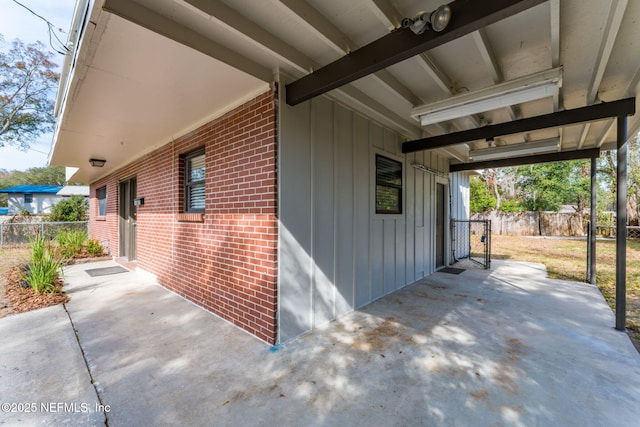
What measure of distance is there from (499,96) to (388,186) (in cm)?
210

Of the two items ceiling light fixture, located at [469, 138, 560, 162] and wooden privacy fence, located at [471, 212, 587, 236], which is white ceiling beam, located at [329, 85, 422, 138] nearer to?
ceiling light fixture, located at [469, 138, 560, 162]

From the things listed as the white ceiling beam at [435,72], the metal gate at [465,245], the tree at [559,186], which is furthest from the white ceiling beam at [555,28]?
the tree at [559,186]

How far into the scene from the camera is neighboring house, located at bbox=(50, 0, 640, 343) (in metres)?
2.02

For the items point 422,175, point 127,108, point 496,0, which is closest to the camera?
point 496,0

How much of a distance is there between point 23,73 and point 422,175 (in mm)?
17696

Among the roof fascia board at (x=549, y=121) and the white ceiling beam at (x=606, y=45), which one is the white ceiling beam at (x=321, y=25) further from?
the roof fascia board at (x=549, y=121)

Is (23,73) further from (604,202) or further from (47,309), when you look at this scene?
(604,202)

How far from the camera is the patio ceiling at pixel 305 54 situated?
6.18 ft

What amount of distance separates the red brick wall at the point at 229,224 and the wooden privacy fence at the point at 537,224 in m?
16.4

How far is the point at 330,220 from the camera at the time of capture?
11.1 ft

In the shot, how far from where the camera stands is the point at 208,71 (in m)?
2.43

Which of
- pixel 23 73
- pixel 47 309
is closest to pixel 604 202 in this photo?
pixel 47 309

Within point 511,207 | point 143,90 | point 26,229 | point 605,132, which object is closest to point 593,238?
point 605,132

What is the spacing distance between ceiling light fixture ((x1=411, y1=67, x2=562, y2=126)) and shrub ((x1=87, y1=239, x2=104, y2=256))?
30.3 ft
